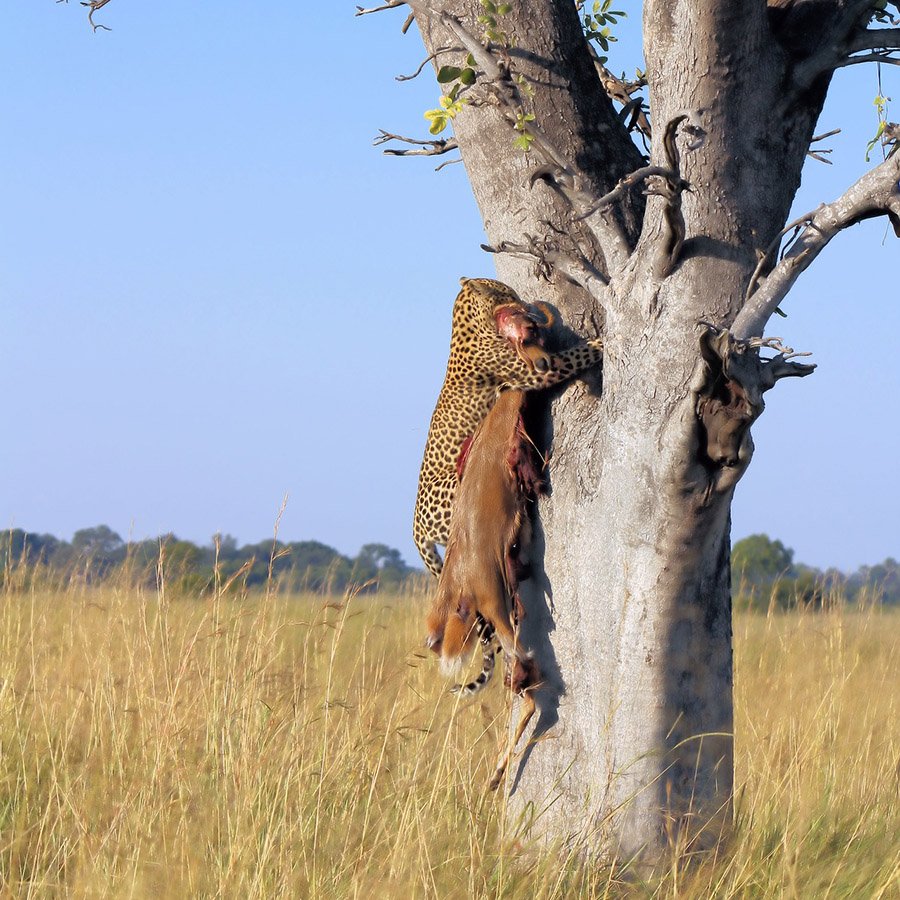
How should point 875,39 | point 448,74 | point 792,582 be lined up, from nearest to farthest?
point 448,74 → point 875,39 → point 792,582

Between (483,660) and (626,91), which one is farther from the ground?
(626,91)

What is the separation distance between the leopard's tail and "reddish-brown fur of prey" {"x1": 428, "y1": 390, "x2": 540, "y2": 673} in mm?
31

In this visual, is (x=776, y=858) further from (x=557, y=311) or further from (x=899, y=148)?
(x=899, y=148)

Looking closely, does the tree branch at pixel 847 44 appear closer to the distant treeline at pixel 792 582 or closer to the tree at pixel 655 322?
the tree at pixel 655 322

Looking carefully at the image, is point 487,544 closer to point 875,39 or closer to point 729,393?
point 729,393

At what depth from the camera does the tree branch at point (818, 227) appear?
3.33 m

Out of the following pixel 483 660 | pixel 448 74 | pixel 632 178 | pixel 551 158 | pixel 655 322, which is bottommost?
pixel 483 660

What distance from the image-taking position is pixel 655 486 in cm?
338

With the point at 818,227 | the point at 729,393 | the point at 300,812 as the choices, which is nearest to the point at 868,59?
the point at 818,227

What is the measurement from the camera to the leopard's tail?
12.6 feet

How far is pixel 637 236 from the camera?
3.92 metres

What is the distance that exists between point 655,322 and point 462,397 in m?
0.94

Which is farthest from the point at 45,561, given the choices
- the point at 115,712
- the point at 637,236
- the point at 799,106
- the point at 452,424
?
the point at 799,106

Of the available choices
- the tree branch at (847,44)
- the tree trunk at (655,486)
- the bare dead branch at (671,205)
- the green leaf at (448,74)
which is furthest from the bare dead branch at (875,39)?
the green leaf at (448,74)
